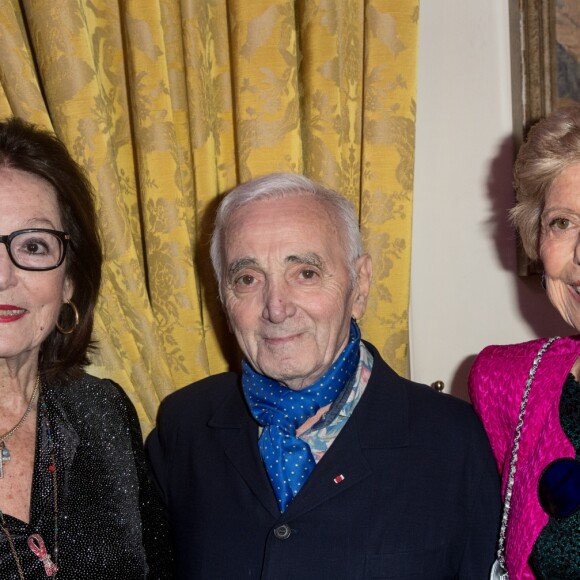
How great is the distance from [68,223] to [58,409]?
44 centimetres

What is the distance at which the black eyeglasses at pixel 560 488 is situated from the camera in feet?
5.37

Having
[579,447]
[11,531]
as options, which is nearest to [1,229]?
[11,531]

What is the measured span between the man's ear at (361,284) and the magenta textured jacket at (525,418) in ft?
1.09

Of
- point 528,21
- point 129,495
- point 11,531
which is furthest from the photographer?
point 528,21

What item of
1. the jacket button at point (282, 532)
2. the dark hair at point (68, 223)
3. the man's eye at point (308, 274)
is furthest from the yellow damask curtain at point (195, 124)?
the jacket button at point (282, 532)

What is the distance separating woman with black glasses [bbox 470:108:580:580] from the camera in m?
1.66

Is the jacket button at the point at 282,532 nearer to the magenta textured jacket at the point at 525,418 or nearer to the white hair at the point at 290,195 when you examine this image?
the magenta textured jacket at the point at 525,418

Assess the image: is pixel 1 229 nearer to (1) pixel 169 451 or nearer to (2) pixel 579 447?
(1) pixel 169 451

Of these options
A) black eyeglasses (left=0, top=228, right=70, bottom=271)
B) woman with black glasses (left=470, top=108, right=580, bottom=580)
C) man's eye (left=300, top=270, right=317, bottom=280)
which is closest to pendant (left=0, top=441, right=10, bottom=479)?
black eyeglasses (left=0, top=228, right=70, bottom=271)

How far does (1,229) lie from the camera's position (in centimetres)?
171

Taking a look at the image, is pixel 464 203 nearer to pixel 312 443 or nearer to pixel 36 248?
pixel 312 443

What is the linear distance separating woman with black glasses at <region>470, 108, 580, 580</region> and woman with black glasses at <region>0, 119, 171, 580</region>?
822 millimetres

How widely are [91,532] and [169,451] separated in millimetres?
360

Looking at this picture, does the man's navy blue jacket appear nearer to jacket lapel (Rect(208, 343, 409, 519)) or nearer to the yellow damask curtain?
jacket lapel (Rect(208, 343, 409, 519))
